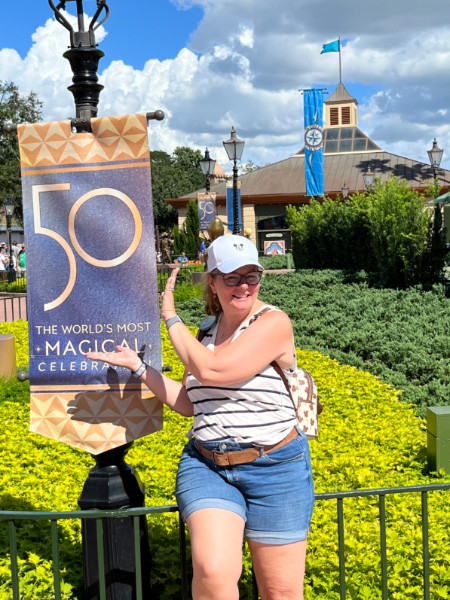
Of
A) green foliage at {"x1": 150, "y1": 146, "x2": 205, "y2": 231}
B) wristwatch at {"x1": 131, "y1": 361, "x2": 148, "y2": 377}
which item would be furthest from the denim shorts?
green foliage at {"x1": 150, "y1": 146, "x2": 205, "y2": 231}

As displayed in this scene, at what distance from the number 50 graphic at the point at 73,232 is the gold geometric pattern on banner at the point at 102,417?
18.0 inches

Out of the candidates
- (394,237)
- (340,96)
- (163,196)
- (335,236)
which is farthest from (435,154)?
(163,196)

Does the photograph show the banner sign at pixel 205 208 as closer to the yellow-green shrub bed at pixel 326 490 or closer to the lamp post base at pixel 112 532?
the yellow-green shrub bed at pixel 326 490

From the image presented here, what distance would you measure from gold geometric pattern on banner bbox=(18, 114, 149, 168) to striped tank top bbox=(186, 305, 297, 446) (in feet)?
3.58

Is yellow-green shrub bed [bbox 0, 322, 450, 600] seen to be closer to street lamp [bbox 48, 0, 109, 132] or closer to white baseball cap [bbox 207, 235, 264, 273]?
white baseball cap [bbox 207, 235, 264, 273]

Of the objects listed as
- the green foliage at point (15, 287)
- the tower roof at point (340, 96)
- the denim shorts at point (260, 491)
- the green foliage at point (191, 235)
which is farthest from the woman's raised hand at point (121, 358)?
the tower roof at point (340, 96)

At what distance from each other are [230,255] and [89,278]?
73cm

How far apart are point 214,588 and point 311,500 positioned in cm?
51

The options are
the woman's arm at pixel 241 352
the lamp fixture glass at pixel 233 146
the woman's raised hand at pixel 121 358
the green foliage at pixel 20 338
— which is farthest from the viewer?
the lamp fixture glass at pixel 233 146

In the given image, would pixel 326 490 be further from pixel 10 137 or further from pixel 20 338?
pixel 10 137

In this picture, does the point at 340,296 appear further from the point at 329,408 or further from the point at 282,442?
the point at 282,442

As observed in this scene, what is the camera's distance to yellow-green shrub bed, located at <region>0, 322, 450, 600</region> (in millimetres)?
3352

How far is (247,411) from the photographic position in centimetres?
256

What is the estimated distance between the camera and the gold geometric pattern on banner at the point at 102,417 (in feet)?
9.77
